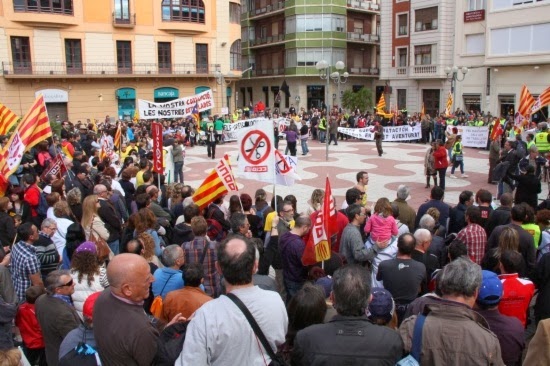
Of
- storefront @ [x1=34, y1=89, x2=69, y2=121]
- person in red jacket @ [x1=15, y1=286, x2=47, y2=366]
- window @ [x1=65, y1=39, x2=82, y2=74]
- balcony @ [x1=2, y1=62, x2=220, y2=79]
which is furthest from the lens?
window @ [x1=65, y1=39, x2=82, y2=74]

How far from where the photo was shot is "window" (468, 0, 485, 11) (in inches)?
1553

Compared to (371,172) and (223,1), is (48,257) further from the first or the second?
(223,1)

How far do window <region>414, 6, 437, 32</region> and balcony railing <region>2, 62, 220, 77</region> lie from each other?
58.6 ft

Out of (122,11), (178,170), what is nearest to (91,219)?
(178,170)

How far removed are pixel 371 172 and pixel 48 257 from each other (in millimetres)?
14669

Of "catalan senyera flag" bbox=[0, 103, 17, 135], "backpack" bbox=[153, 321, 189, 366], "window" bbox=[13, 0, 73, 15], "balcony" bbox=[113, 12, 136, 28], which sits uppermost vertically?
"window" bbox=[13, 0, 73, 15]

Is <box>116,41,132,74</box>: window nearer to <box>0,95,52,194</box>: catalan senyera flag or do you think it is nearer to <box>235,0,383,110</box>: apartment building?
<box>235,0,383,110</box>: apartment building

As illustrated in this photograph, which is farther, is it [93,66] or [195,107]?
[93,66]

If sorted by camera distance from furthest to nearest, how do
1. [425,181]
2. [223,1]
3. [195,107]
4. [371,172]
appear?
[223,1] → [195,107] → [371,172] → [425,181]

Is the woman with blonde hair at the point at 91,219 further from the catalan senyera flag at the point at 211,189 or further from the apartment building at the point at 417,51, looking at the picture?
the apartment building at the point at 417,51

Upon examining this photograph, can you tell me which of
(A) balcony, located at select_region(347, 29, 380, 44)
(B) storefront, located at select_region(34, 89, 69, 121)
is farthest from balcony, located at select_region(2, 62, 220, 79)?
(A) balcony, located at select_region(347, 29, 380, 44)

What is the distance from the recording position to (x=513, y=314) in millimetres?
4668

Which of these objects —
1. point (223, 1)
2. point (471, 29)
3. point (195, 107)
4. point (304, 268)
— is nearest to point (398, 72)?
point (471, 29)

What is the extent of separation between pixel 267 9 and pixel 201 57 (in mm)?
15937
